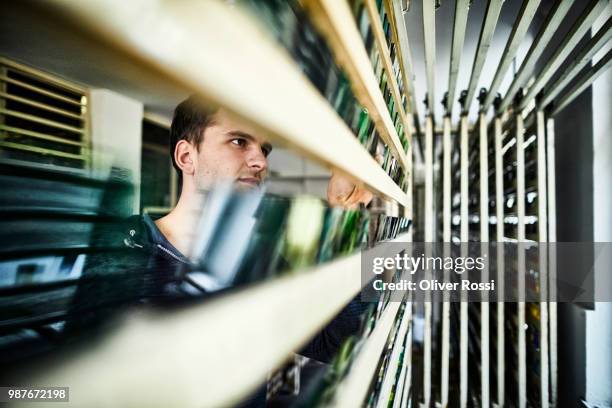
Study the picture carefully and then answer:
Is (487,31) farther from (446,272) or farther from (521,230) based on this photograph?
(446,272)

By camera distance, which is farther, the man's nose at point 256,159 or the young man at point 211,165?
the man's nose at point 256,159

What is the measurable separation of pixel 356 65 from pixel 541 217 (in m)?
2.15

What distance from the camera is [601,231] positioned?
74.9 inches

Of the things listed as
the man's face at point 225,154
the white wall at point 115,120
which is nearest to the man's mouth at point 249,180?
the man's face at point 225,154

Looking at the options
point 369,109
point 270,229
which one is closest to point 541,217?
point 369,109

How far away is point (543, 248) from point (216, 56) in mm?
2380

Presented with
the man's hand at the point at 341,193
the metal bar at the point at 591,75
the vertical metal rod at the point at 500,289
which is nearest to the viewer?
the man's hand at the point at 341,193

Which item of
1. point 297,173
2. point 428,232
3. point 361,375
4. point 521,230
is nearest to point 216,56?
point 361,375

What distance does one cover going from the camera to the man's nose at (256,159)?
3.28 ft

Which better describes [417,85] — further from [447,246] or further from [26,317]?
[26,317]

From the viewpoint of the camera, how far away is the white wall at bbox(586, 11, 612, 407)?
188 centimetres

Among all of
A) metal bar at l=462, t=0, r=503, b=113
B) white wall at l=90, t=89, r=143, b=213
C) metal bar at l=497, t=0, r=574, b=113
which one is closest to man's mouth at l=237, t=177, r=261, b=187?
metal bar at l=462, t=0, r=503, b=113

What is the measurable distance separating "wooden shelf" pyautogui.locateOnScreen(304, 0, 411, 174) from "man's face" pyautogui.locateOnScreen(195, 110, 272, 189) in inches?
18.9

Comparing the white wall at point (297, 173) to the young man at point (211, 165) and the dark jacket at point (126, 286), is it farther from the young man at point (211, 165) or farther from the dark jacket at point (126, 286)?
the dark jacket at point (126, 286)
